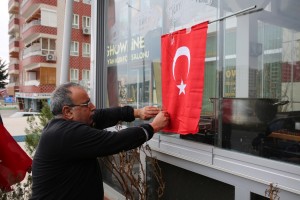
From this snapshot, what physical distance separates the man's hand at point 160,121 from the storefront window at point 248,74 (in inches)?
A: 15.0

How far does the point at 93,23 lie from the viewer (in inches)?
216

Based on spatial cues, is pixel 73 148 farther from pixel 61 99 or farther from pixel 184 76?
pixel 184 76

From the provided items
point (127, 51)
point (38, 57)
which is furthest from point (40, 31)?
point (127, 51)

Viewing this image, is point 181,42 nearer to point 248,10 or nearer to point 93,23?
point 248,10

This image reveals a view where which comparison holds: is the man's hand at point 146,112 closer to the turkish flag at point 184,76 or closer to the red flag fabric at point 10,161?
the turkish flag at point 184,76

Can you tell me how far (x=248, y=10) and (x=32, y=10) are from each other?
34729 millimetres

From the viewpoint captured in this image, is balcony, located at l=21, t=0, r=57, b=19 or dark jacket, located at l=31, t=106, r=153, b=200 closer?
dark jacket, located at l=31, t=106, r=153, b=200

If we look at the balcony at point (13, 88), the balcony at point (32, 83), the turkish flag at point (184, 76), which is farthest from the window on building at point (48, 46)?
the turkish flag at point (184, 76)

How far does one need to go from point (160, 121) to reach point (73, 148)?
3.08 feet

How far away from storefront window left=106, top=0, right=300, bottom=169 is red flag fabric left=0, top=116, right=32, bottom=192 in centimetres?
177

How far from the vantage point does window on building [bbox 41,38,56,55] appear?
31000 mm

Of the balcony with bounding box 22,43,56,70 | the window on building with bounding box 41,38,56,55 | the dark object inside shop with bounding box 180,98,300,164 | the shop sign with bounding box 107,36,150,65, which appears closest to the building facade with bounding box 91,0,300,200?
the dark object inside shop with bounding box 180,98,300,164

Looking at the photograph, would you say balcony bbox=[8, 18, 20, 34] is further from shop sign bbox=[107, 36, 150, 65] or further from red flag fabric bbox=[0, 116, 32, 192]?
red flag fabric bbox=[0, 116, 32, 192]

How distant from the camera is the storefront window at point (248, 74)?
2.42m
